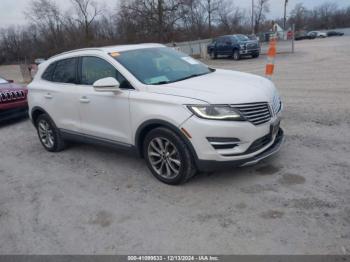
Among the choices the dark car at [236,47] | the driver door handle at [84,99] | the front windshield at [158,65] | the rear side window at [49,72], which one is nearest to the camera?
the front windshield at [158,65]

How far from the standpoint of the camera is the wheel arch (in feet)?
12.5

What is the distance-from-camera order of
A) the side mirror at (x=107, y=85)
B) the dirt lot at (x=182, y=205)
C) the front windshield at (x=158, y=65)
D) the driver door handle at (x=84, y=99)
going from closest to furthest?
the dirt lot at (x=182, y=205) → the side mirror at (x=107, y=85) → the front windshield at (x=158, y=65) → the driver door handle at (x=84, y=99)

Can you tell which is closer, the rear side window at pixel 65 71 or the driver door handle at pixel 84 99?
the driver door handle at pixel 84 99

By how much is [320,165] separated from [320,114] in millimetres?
2672

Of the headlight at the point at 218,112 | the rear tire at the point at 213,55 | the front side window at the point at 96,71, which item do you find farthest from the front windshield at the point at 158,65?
the rear tire at the point at 213,55

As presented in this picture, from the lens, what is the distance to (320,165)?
4352 mm

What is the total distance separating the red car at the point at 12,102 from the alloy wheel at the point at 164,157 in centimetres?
545

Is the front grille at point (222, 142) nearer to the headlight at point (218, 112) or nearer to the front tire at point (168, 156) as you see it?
the headlight at point (218, 112)

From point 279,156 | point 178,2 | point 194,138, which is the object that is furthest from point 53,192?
point 178,2

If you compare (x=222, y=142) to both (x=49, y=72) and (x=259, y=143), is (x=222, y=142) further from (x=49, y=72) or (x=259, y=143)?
(x=49, y=72)

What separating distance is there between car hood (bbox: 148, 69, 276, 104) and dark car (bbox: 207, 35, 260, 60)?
19.6 meters

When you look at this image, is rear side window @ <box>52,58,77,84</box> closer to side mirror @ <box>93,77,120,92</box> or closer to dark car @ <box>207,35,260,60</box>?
side mirror @ <box>93,77,120,92</box>

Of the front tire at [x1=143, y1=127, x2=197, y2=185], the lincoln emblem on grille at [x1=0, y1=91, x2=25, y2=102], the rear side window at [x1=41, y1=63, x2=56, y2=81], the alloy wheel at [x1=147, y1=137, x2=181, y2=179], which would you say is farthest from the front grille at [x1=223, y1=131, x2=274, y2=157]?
the lincoln emblem on grille at [x1=0, y1=91, x2=25, y2=102]

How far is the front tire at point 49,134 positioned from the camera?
5730mm
